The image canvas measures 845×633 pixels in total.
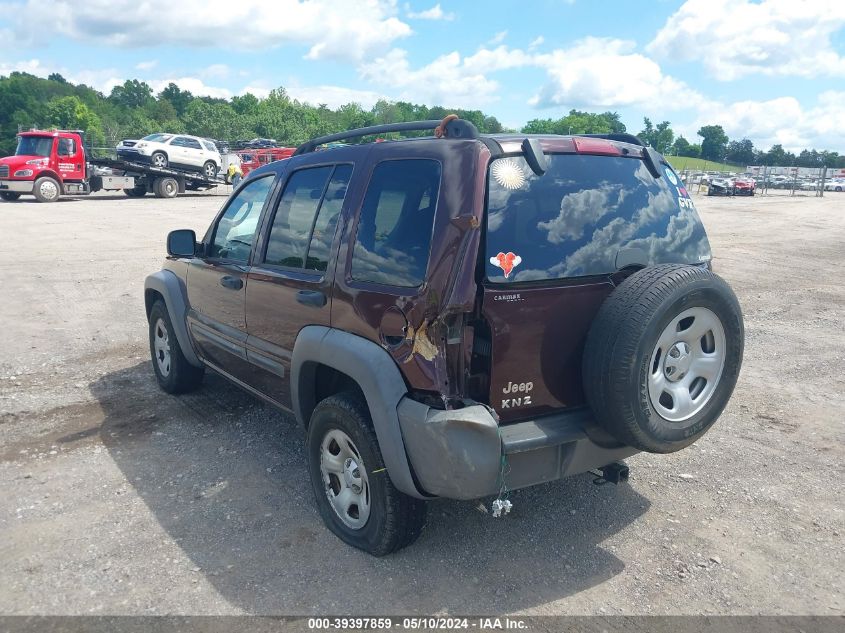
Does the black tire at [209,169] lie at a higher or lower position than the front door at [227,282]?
higher

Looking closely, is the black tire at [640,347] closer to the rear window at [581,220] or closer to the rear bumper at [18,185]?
the rear window at [581,220]

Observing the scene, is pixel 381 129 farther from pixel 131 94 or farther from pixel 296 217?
pixel 131 94

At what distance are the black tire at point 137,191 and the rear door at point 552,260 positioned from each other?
26762 mm

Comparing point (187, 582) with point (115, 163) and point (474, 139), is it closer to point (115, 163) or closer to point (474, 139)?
point (474, 139)

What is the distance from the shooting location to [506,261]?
2949 mm

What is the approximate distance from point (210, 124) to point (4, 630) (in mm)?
72366

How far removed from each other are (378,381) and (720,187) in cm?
4525

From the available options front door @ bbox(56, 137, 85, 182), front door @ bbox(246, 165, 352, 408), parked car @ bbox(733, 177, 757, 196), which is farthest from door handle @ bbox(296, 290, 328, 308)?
parked car @ bbox(733, 177, 757, 196)

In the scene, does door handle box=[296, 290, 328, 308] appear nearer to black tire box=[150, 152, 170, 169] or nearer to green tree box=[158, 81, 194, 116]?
black tire box=[150, 152, 170, 169]

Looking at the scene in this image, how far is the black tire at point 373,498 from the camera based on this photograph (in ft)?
10.3

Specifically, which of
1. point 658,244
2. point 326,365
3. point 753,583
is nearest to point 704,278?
point 658,244

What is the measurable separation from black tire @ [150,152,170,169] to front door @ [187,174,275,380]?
23704 millimetres

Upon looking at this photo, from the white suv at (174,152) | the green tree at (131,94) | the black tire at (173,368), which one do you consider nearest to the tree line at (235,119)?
the green tree at (131,94)

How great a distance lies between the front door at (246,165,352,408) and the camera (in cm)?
356
